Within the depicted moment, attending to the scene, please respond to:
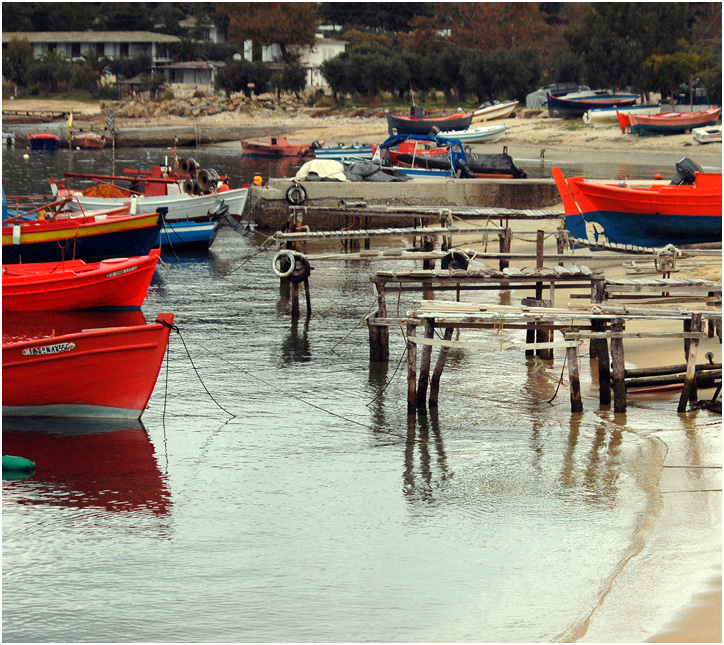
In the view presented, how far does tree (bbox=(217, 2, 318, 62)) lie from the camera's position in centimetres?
9662

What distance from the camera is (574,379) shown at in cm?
1248

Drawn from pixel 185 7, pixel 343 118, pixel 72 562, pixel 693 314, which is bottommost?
pixel 72 562

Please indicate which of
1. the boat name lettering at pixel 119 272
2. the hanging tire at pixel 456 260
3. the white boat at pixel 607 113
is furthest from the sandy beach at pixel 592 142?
the boat name lettering at pixel 119 272

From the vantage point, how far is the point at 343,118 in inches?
3152

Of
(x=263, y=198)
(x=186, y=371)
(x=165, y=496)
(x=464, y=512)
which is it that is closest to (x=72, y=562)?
(x=165, y=496)

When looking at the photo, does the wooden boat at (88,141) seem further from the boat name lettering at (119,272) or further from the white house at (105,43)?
the boat name lettering at (119,272)

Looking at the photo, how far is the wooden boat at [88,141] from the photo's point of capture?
241ft

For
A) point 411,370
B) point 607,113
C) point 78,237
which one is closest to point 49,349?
point 411,370

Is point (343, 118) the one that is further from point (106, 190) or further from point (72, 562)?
point (72, 562)

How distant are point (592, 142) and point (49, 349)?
48744 millimetres

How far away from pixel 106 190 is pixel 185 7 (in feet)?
309

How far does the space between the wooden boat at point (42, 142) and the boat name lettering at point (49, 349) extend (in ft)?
211

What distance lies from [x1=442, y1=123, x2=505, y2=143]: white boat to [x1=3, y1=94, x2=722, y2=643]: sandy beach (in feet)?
2.03

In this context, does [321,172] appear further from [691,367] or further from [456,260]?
[691,367]
